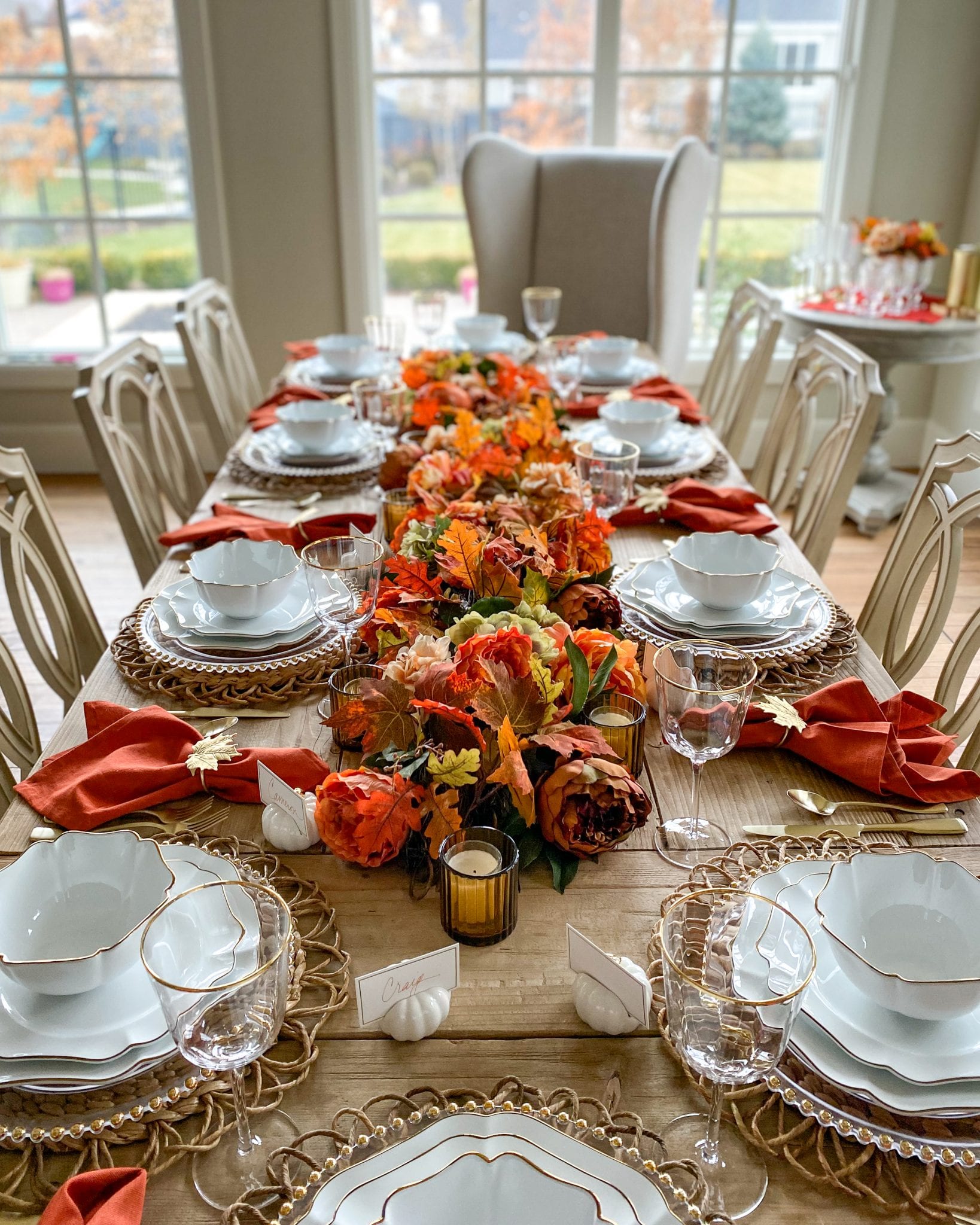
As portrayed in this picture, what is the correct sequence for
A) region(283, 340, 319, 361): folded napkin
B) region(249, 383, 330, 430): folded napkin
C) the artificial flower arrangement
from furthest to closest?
the artificial flower arrangement, region(283, 340, 319, 361): folded napkin, region(249, 383, 330, 430): folded napkin

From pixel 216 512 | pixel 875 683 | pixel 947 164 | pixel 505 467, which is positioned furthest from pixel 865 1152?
pixel 947 164

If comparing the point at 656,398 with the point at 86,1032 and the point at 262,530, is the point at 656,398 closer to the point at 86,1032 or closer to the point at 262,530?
the point at 262,530

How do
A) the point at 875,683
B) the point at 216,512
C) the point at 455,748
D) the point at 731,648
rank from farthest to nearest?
1. the point at 216,512
2. the point at 875,683
3. the point at 731,648
4. the point at 455,748

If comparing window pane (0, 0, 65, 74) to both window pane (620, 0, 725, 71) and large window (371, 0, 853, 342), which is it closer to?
large window (371, 0, 853, 342)

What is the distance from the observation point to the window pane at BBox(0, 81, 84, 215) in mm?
3672

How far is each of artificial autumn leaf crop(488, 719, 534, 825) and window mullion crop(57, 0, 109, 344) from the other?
3.57 metres

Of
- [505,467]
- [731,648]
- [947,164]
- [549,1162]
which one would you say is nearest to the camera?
[549,1162]

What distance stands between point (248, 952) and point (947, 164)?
3.86 m

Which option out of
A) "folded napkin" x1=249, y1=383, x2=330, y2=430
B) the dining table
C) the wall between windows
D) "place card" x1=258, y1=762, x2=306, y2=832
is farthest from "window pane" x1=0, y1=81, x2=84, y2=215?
"place card" x1=258, y1=762, x2=306, y2=832

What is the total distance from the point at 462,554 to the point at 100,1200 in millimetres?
621

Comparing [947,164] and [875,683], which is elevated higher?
[947,164]

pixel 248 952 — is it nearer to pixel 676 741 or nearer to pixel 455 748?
pixel 455 748

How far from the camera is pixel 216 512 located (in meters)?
1.62

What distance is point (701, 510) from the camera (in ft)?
5.24
